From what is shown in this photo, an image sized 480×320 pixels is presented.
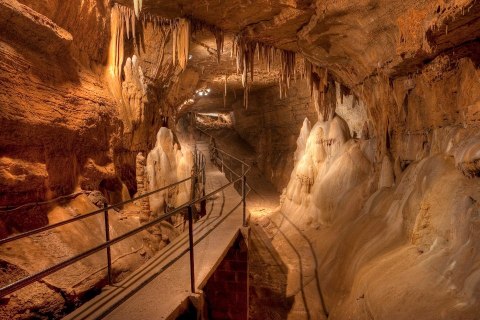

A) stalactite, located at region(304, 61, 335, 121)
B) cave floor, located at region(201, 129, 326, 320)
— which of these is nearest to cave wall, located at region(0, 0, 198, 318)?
cave floor, located at region(201, 129, 326, 320)

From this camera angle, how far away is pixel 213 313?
16.5 feet

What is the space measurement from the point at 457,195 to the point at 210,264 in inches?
134

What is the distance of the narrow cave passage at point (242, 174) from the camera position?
3527 mm

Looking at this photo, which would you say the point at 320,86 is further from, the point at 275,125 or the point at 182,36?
the point at 275,125

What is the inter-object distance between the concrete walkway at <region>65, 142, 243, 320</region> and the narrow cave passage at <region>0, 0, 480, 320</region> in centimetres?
2

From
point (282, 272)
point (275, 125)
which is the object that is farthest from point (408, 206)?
point (275, 125)

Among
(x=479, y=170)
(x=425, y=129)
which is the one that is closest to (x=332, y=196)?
(x=425, y=129)

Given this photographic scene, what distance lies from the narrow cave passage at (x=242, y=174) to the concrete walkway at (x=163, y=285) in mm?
23

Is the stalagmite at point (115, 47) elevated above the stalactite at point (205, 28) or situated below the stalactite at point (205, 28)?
below

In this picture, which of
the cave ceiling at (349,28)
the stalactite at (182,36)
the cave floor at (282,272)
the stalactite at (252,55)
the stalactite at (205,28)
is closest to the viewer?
the cave ceiling at (349,28)

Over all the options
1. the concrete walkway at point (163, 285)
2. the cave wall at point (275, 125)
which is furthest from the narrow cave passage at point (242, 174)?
the cave wall at point (275, 125)

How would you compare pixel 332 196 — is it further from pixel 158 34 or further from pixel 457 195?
pixel 158 34

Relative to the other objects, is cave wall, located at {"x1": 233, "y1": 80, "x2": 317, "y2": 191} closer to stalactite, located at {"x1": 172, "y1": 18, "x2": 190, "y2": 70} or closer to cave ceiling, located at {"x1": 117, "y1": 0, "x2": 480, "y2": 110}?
cave ceiling, located at {"x1": 117, "y1": 0, "x2": 480, "y2": 110}

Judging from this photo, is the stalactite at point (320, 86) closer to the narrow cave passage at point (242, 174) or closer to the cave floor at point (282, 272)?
the narrow cave passage at point (242, 174)
